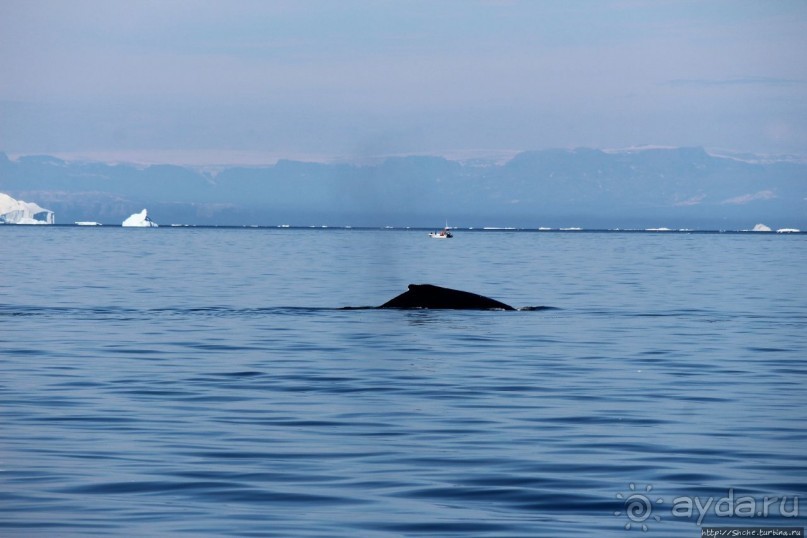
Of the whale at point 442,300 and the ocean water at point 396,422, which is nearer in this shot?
the ocean water at point 396,422

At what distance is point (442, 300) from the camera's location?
32.4m

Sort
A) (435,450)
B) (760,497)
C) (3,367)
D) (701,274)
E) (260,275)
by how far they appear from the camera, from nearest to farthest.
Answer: (760,497), (435,450), (3,367), (260,275), (701,274)

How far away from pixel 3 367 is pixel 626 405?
10389 mm

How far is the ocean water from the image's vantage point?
34.1ft

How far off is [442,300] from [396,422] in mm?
17277

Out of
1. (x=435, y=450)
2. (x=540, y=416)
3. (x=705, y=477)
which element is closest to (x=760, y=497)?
(x=705, y=477)

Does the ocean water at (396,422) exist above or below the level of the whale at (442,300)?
below

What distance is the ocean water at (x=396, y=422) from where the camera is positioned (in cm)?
A: 1041

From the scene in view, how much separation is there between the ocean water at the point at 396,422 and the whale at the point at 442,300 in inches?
22.0

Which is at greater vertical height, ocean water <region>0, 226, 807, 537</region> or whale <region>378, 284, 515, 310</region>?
whale <region>378, 284, 515, 310</region>

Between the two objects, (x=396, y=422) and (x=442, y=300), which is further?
(x=442, y=300)

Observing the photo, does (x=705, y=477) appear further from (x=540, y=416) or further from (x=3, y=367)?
(x=3, y=367)

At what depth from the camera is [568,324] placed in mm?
30219

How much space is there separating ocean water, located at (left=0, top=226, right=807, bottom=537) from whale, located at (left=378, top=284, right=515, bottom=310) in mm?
558
